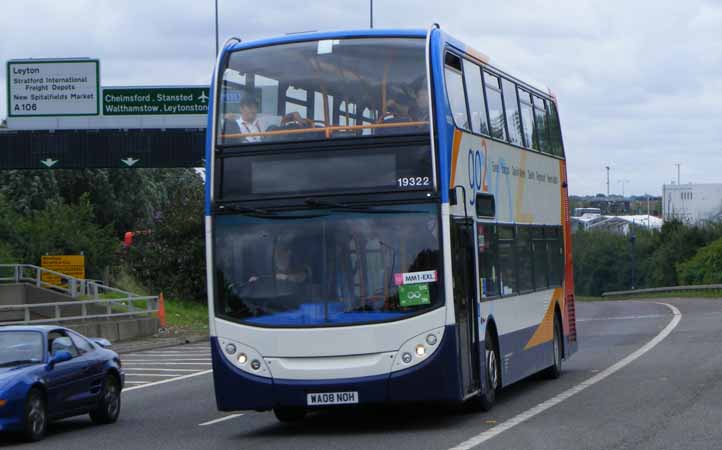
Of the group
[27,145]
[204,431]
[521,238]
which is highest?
[27,145]

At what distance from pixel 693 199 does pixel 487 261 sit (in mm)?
163576

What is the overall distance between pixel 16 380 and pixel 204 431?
2.15 m

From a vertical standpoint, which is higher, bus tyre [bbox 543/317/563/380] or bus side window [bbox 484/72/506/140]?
bus side window [bbox 484/72/506/140]

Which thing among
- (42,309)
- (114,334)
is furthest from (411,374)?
(42,309)

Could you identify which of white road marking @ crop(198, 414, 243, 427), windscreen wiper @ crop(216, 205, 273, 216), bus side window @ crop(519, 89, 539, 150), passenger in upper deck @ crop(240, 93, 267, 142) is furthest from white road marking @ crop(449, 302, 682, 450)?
passenger in upper deck @ crop(240, 93, 267, 142)

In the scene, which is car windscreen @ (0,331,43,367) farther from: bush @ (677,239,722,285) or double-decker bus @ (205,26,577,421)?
bush @ (677,239,722,285)

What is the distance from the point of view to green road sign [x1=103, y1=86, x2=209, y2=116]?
146 feet

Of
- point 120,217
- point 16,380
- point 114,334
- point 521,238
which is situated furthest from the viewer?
point 120,217

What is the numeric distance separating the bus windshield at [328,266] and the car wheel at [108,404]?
3583 mm

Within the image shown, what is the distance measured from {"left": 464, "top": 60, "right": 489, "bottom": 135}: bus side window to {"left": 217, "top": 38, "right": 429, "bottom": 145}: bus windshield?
1.52 meters

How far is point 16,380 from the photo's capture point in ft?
47.9

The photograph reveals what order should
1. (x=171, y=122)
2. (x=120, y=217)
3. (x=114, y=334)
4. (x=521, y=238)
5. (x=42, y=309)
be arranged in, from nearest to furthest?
1. (x=521, y=238)
2. (x=114, y=334)
3. (x=42, y=309)
4. (x=171, y=122)
5. (x=120, y=217)

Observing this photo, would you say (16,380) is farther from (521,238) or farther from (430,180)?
(521,238)

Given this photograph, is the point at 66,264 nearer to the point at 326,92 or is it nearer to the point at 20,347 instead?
the point at 20,347
